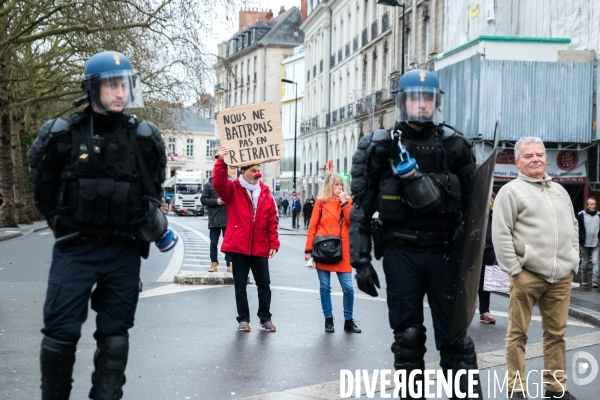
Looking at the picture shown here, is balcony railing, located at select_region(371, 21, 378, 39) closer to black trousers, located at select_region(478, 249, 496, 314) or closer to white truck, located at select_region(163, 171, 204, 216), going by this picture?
white truck, located at select_region(163, 171, 204, 216)

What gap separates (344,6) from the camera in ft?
188

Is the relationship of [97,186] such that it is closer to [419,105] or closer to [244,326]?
[419,105]

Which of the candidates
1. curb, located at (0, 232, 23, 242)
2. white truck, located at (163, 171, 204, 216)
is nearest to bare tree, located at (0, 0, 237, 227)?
curb, located at (0, 232, 23, 242)

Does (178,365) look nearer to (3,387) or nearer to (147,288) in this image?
(3,387)

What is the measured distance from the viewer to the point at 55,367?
→ 4586mm

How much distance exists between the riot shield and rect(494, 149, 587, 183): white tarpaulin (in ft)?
62.8

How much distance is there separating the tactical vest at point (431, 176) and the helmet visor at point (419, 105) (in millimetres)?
118

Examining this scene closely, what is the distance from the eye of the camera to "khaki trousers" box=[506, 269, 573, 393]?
20.0ft

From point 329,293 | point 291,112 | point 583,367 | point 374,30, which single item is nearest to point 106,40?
point 329,293

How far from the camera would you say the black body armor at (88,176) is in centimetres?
466

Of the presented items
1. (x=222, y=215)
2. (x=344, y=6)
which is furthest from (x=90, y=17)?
(x=344, y=6)

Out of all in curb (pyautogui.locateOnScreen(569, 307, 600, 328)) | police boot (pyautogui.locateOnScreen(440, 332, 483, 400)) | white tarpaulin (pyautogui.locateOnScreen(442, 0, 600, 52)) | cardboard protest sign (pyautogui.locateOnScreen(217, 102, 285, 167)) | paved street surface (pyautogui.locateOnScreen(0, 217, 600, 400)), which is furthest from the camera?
white tarpaulin (pyautogui.locateOnScreen(442, 0, 600, 52))

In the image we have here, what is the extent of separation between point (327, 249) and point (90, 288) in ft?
16.4

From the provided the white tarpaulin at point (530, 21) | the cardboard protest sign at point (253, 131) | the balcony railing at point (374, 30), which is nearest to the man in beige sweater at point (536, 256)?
the cardboard protest sign at point (253, 131)
